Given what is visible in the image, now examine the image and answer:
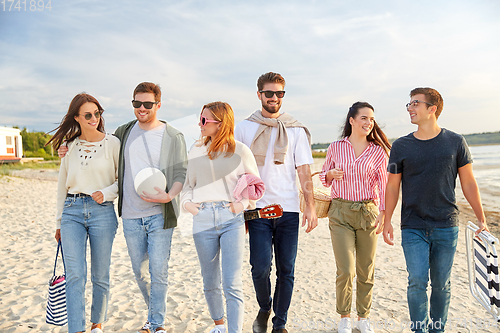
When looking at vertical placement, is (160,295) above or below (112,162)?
below

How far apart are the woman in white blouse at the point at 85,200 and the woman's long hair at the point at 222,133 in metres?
1.09

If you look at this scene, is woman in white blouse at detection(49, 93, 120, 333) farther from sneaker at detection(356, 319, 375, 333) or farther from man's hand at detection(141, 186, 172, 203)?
sneaker at detection(356, 319, 375, 333)

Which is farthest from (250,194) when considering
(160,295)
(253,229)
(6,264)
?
(6,264)

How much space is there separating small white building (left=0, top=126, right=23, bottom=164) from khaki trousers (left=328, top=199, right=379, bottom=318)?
43.4m

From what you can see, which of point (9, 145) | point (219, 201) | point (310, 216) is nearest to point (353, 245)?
point (310, 216)

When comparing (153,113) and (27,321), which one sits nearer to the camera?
(153,113)

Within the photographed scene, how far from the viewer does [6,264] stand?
655 cm

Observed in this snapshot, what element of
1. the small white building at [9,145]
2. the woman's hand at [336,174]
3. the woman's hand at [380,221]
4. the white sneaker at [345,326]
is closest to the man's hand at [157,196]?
the woman's hand at [336,174]

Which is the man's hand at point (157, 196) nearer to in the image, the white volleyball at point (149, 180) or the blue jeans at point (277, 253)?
the white volleyball at point (149, 180)

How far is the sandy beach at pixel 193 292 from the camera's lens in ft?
13.6

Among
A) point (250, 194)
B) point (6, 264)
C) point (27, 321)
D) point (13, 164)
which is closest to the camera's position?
point (250, 194)

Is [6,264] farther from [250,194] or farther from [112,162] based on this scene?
[250,194]

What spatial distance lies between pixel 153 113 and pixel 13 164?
145ft

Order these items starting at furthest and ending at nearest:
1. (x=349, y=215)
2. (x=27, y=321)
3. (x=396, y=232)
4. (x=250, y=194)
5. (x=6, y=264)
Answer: (x=396, y=232) → (x=6, y=264) → (x=27, y=321) → (x=349, y=215) → (x=250, y=194)
